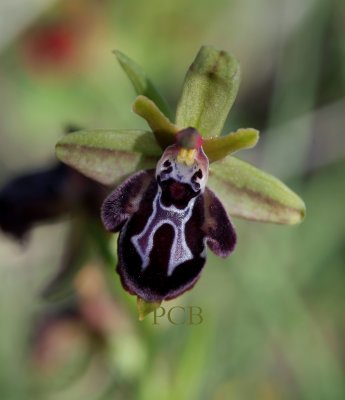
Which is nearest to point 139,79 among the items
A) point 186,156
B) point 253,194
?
point 186,156

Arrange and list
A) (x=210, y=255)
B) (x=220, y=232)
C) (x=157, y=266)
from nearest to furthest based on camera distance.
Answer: (x=157, y=266) < (x=220, y=232) < (x=210, y=255)

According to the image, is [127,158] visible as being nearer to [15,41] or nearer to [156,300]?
[156,300]

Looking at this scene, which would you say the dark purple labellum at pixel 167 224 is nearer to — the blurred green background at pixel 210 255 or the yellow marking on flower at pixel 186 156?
the yellow marking on flower at pixel 186 156

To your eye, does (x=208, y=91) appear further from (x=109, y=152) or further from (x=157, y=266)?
(x=157, y=266)

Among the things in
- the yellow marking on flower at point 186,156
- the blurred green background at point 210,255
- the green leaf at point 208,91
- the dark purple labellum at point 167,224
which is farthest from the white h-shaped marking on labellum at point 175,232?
the blurred green background at point 210,255

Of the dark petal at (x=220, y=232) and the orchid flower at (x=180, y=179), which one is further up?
the orchid flower at (x=180, y=179)

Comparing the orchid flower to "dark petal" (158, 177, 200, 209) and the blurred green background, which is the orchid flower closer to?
"dark petal" (158, 177, 200, 209)
